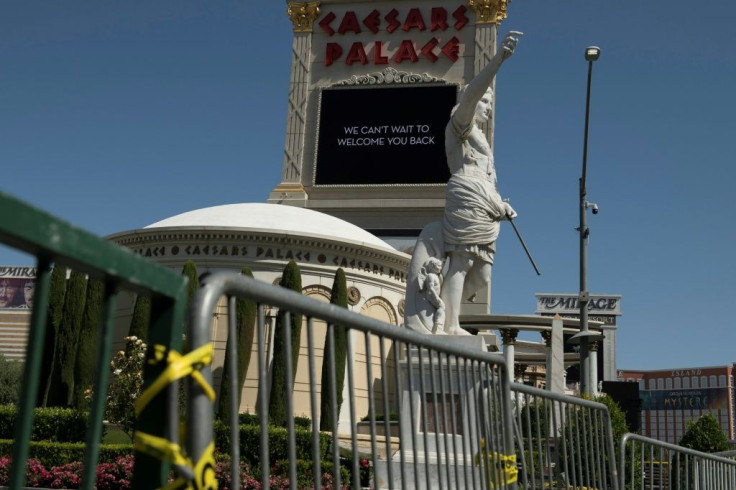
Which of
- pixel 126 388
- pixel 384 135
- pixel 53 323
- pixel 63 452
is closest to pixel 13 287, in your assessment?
pixel 384 135

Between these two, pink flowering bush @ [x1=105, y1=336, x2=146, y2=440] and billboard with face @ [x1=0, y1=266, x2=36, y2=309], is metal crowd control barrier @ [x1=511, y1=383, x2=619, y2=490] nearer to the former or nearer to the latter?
pink flowering bush @ [x1=105, y1=336, x2=146, y2=440]

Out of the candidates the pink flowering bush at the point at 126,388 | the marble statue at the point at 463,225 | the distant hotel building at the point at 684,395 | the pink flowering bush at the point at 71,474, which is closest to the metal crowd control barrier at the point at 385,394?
the marble statue at the point at 463,225

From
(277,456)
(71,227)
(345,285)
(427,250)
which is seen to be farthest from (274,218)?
(71,227)

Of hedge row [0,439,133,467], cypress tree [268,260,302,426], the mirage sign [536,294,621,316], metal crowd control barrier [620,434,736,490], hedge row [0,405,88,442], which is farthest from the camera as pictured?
the mirage sign [536,294,621,316]

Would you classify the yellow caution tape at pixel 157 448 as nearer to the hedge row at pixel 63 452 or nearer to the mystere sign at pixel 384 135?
the hedge row at pixel 63 452

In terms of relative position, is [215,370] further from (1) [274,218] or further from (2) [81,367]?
(1) [274,218]

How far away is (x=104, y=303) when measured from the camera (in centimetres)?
171

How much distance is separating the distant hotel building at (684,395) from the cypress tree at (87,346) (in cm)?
9525

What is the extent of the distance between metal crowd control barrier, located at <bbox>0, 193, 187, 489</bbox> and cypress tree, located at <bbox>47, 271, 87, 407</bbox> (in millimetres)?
20801

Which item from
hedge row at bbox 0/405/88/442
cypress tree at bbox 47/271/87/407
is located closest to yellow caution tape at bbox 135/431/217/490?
hedge row at bbox 0/405/88/442

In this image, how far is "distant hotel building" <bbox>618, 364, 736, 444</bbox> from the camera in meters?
107

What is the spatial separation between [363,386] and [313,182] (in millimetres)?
19038

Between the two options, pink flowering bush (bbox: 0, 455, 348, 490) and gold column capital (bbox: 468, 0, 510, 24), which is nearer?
pink flowering bush (bbox: 0, 455, 348, 490)

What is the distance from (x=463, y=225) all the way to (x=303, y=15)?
1232 inches
